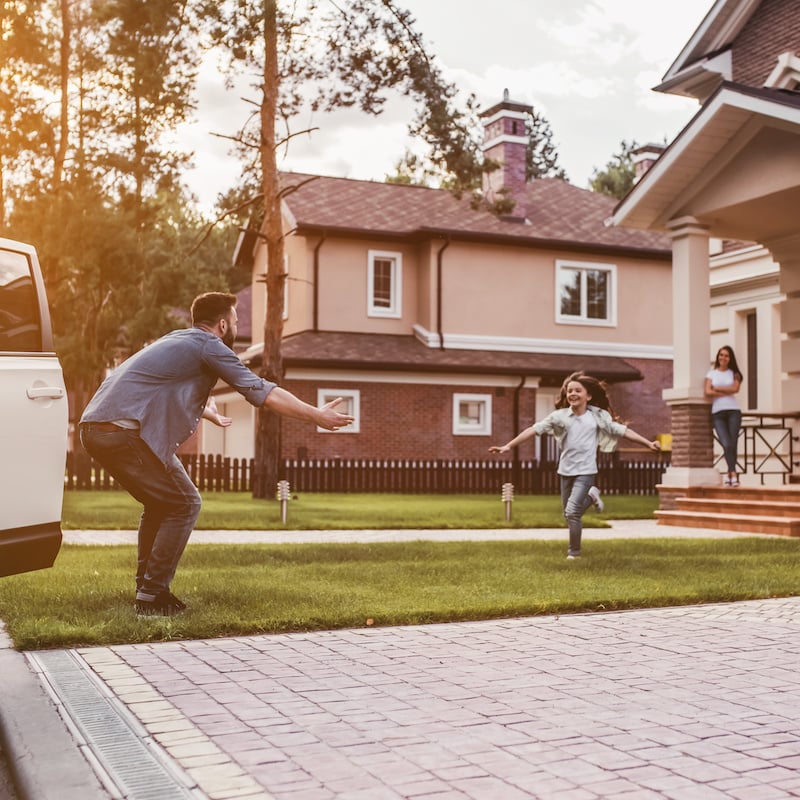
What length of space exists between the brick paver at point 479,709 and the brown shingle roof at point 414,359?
840 inches

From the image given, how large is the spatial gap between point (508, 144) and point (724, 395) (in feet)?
61.4

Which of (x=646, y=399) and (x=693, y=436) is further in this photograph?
(x=646, y=399)

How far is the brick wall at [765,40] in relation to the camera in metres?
18.3

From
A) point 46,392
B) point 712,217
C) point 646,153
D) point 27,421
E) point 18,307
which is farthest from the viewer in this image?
point 646,153

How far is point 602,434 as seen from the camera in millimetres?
11164

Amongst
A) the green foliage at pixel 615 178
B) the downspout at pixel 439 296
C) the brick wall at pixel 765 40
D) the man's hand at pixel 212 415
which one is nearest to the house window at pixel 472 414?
the downspout at pixel 439 296

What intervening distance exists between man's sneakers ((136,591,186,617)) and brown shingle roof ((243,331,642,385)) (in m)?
20.5

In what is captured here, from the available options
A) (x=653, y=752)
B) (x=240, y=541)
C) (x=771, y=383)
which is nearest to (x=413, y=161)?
(x=771, y=383)

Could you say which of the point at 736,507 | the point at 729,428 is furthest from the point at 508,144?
the point at 736,507

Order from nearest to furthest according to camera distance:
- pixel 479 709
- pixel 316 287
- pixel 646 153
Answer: pixel 479 709
pixel 316 287
pixel 646 153

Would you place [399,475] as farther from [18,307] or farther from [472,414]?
[18,307]

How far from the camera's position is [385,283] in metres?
31.0

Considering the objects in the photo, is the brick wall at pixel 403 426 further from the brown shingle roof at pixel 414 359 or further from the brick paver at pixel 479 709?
the brick paver at pixel 479 709

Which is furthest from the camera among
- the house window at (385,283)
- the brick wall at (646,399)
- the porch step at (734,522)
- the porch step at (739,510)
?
the brick wall at (646,399)
